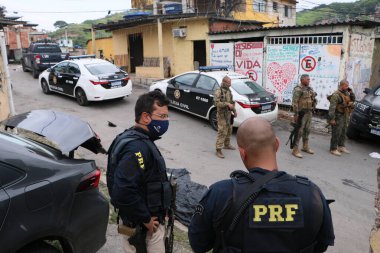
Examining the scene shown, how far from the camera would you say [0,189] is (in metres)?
2.51

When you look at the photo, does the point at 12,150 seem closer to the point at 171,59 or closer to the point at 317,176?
the point at 317,176

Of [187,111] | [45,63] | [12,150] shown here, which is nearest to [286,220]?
[12,150]

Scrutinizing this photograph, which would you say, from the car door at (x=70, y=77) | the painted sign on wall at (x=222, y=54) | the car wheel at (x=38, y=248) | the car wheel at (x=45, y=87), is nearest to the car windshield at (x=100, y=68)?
the car door at (x=70, y=77)

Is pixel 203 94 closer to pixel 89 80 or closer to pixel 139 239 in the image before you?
pixel 89 80

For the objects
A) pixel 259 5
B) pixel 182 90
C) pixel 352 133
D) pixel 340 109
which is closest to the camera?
pixel 340 109

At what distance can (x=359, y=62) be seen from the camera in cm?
1173

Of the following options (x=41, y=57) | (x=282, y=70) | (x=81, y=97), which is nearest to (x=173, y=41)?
(x=41, y=57)

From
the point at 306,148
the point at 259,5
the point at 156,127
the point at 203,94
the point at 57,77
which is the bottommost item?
the point at 306,148

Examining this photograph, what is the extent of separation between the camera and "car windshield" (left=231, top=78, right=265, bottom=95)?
9.30 meters

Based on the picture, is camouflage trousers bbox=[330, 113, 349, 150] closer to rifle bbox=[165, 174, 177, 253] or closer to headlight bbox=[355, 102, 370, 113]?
headlight bbox=[355, 102, 370, 113]

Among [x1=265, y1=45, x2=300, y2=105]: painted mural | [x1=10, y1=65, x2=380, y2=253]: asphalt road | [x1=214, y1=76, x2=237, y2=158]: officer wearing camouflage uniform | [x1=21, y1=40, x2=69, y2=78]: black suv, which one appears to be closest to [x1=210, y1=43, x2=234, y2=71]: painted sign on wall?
[x1=265, y1=45, x2=300, y2=105]: painted mural

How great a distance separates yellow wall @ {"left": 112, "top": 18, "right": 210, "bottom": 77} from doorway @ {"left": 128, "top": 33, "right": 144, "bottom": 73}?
0.30 meters

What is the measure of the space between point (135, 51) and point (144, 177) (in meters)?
19.9

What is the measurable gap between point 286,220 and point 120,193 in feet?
4.06
